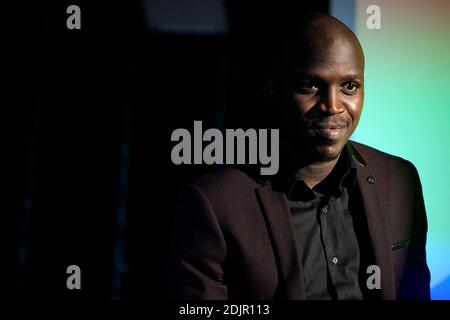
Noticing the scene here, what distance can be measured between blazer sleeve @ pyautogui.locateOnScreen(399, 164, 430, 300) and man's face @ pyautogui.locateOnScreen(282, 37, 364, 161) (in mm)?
427

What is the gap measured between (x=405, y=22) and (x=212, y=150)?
922 millimetres

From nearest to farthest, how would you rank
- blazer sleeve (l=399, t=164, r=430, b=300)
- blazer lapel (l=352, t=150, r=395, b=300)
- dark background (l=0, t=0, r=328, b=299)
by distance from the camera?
1. blazer lapel (l=352, t=150, r=395, b=300)
2. blazer sleeve (l=399, t=164, r=430, b=300)
3. dark background (l=0, t=0, r=328, b=299)

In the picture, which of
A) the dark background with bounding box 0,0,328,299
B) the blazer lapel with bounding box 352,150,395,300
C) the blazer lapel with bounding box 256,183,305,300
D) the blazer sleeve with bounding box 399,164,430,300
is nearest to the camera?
the blazer lapel with bounding box 256,183,305,300

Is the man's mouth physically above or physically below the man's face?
below

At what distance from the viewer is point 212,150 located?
82.8 inches

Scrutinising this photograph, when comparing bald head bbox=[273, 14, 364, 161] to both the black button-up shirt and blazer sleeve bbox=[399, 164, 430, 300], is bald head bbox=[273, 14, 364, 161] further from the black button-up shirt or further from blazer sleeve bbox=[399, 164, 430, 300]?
blazer sleeve bbox=[399, 164, 430, 300]

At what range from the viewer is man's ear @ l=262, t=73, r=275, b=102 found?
2014mm

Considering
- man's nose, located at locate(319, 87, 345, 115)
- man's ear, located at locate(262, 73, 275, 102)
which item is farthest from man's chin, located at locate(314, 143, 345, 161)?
man's ear, located at locate(262, 73, 275, 102)

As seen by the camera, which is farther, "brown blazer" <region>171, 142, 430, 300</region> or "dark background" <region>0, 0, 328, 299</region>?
"dark background" <region>0, 0, 328, 299</region>

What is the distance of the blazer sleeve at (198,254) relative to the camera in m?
1.81

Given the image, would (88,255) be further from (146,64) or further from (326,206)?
(326,206)

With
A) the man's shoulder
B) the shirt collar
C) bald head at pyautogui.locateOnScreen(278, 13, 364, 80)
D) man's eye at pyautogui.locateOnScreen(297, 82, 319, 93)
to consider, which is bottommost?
the shirt collar
